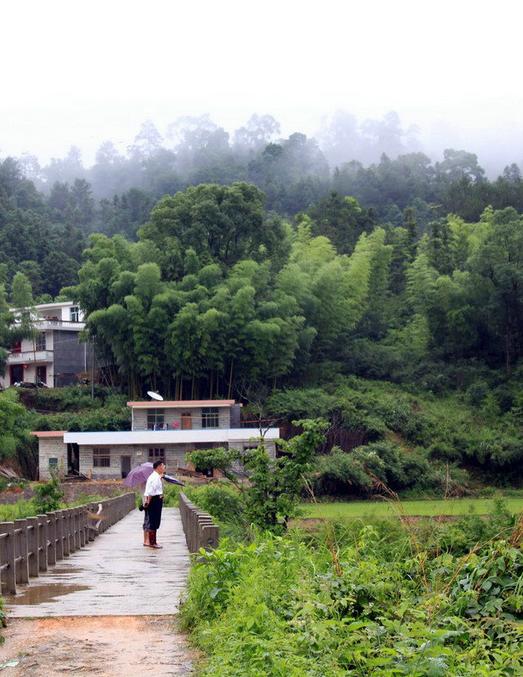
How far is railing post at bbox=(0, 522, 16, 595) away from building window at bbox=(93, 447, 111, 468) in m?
39.8

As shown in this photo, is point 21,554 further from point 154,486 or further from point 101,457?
point 101,457

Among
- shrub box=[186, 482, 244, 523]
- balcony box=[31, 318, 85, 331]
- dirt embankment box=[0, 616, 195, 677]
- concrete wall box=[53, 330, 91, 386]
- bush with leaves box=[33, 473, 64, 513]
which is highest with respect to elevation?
balcony box=[31, 318, 85, 331]

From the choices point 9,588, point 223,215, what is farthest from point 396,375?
point 9,588

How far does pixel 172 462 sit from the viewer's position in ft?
163

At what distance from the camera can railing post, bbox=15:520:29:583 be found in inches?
436

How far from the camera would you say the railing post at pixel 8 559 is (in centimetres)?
1015

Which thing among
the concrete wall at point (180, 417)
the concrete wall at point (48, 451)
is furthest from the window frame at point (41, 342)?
the concrete wall at point (180, 417)

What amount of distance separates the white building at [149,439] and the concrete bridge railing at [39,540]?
2857 centimetres

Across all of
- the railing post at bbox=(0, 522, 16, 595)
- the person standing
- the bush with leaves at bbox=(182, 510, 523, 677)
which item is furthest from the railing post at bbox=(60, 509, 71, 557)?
the bush with leaves at bbox=(182, 510, 523, 677)

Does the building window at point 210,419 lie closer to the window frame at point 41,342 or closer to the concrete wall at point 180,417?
the concrete wall at point 180,417

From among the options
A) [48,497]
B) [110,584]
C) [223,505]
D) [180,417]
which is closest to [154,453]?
[180,417]

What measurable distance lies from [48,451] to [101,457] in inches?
95.8

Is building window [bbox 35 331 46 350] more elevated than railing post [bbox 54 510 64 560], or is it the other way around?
building window [bbox 35 331 46 350]

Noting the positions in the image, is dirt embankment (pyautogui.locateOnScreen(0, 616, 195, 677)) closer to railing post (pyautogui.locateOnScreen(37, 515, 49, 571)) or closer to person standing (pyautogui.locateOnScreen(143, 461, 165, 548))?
railing post (pyautogui.locateOnScreen(37, 515, 49, 571))
